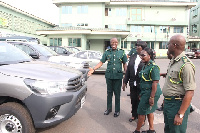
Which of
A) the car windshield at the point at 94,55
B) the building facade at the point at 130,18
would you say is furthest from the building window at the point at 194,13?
the car windshield at the point at 94,55

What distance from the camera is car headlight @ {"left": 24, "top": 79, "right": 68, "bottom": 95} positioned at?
270 cm

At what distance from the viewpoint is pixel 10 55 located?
3752 millimetres

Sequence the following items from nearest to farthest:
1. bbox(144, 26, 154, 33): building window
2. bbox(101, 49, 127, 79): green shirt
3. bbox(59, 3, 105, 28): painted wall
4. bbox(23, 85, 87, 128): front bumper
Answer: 1. bbox(23, 85, 87, 128): front bumper
2. bbox(101, 49, 127, 79): green shirt
3. bbox(59, 3, 105, 28): painted wall
4. bbox(144, 26, 154, 33): building window

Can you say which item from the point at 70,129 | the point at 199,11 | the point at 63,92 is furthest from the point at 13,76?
the point at 199,11

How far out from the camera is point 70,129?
362 centimetres

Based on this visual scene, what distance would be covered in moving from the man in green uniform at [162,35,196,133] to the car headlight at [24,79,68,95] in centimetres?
160

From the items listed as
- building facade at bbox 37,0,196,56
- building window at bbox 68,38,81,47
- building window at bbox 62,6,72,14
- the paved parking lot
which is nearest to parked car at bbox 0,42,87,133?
the paved parking lot

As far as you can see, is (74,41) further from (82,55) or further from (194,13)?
(194,13)

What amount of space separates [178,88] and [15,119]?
239cm

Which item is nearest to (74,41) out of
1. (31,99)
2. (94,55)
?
(94,55)

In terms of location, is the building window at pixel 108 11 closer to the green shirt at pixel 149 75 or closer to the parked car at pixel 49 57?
the parked car at pixel 49 57

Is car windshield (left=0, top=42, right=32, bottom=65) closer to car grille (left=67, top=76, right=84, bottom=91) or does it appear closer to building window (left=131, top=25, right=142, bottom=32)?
car grille (left=67, top=76, right=84, bottom=91)

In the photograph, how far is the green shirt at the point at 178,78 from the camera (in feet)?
6.68

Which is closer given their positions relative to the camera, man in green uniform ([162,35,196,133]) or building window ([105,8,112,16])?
man in green uniform ([162,35,196,133])
